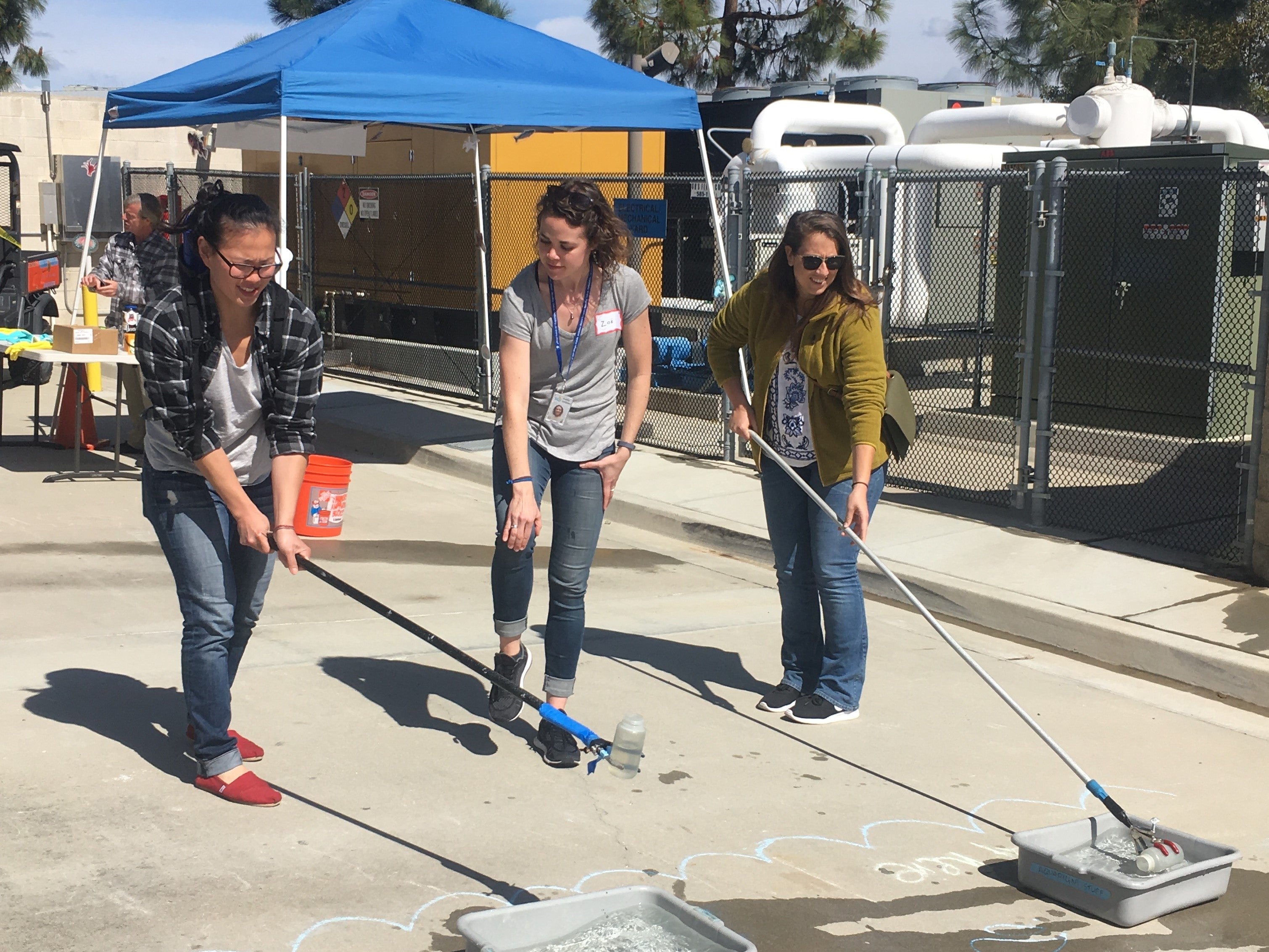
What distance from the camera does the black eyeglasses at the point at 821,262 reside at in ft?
15.4

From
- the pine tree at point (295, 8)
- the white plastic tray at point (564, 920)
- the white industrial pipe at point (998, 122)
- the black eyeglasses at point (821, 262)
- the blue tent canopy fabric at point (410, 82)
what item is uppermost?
the pine tree at point (295, 8)

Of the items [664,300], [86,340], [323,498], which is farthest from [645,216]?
[86,340]

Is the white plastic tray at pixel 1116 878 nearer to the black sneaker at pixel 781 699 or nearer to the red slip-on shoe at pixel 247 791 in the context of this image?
the black sneaker at pixel 781 699

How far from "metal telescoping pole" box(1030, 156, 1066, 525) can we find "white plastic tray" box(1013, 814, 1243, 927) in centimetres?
418

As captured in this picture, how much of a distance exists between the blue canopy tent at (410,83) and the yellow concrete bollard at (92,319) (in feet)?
1.64

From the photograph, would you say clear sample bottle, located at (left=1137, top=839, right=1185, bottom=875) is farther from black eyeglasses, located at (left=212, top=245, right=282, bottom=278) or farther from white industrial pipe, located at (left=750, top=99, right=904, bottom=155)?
white industrial pipe, located at (left=750, top=99, right=904, bottom=155)

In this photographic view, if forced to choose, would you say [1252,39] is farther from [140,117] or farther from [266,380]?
[266,380]

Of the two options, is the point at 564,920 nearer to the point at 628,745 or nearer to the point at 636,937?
the point at 636,937

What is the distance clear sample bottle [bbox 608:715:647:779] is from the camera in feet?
10.8

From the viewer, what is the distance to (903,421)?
16.5 feet

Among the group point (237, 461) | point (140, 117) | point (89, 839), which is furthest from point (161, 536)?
point (140, 117)

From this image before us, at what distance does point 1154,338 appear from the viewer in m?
10.6

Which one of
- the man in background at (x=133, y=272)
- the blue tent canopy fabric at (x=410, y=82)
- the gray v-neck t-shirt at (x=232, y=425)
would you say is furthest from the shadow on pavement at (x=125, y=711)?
the man in background at (x=133, y=272)

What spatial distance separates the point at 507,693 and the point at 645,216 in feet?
21.0
